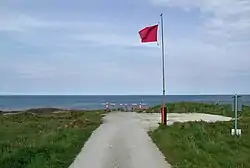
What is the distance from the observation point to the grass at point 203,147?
45.2 feet

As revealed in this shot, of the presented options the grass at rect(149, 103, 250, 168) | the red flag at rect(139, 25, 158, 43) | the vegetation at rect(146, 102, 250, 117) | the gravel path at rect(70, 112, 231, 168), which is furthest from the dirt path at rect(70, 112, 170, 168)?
the vegetation at rect(146, 102, 250, 117)

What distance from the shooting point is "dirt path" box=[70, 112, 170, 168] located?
13.6 meters

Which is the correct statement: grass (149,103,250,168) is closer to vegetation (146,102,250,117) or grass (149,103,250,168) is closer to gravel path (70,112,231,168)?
gravel path (70,112,231,168)

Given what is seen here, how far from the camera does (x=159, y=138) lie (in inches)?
786

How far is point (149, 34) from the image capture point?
24.5 m

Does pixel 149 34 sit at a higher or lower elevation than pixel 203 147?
higher

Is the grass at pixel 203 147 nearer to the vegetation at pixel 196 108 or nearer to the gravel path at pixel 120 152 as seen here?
the gravel path at pixel 120 152

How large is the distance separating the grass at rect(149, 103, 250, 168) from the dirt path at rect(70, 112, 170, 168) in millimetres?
410

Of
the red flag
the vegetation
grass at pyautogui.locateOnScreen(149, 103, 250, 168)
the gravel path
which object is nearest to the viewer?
the gravel path

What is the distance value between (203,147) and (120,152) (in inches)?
112

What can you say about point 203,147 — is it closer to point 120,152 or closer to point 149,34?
point 120,152

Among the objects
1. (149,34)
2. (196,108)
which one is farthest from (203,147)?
(196,108)

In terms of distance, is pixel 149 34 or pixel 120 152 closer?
pixel 120 152

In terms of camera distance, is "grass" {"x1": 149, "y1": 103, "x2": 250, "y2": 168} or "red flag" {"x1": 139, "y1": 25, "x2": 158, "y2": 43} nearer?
"grass" {"x1": 149, "y1": 103, "x2": 250, "y2": 168}
